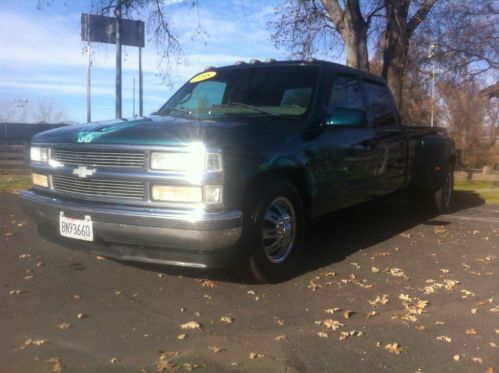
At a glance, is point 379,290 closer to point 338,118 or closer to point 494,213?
point 338,118

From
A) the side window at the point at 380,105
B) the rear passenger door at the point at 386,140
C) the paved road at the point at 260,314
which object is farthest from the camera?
the side window at the point at 380,105

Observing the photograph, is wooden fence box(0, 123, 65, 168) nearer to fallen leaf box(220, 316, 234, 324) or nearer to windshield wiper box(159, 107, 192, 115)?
windshield wiper box(159, 107, 192, 115)

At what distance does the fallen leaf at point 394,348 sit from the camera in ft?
10.6

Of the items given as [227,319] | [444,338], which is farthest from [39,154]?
[444,338]

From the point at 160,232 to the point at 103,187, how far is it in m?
0.67

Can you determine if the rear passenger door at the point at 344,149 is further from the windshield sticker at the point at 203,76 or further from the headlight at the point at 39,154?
the headlight at the point at 39,154

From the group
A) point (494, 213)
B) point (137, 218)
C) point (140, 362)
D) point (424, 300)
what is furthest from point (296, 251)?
point (494, 213)

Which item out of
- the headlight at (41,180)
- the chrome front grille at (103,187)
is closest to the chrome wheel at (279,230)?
the chrome front grille at (103,187)

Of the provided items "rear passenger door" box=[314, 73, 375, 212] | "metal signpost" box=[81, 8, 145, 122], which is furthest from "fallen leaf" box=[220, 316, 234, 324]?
"metal signpost" box=[81, 8, 145, 122]

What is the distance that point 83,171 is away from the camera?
14.2 ft

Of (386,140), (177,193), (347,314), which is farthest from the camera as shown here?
(386,140)

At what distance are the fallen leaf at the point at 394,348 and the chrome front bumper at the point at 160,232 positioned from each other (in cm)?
130

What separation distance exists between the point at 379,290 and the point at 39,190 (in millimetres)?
3067

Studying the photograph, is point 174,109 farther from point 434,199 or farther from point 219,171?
point 434,199
